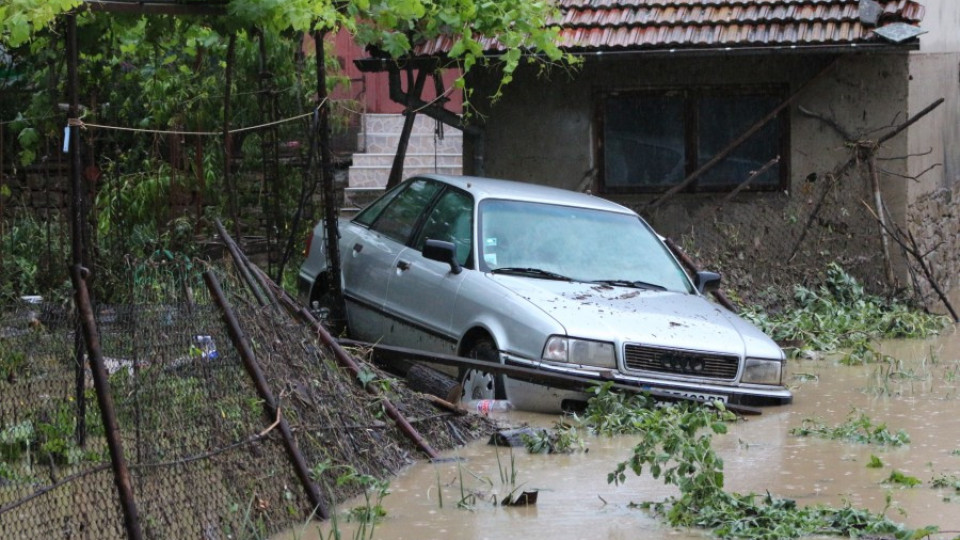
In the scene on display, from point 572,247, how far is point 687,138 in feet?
19.6

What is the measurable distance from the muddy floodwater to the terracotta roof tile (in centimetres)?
534

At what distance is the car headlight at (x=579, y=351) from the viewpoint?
891 cm

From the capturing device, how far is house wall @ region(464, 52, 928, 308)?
585 inches

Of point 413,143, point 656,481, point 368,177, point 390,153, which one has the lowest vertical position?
point 656,481

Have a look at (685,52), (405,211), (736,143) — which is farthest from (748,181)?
(405,211)

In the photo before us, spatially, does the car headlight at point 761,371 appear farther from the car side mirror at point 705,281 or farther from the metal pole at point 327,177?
the metal pole at point 327,177

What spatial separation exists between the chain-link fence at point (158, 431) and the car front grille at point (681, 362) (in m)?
2.72

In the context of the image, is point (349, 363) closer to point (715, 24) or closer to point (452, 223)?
point (452, 223)

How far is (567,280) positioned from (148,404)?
4.54 meters

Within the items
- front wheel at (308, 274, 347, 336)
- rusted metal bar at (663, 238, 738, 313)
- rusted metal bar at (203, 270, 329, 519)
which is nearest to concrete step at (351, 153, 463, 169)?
rusted metal bar at (663, 238, 738, 313)

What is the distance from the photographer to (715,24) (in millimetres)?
14875

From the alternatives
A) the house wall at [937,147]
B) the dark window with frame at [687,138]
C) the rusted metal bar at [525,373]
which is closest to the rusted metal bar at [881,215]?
the house wall at [937,147]

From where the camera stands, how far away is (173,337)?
6.05 m

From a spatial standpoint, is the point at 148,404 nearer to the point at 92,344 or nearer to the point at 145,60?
the point at 92,344
